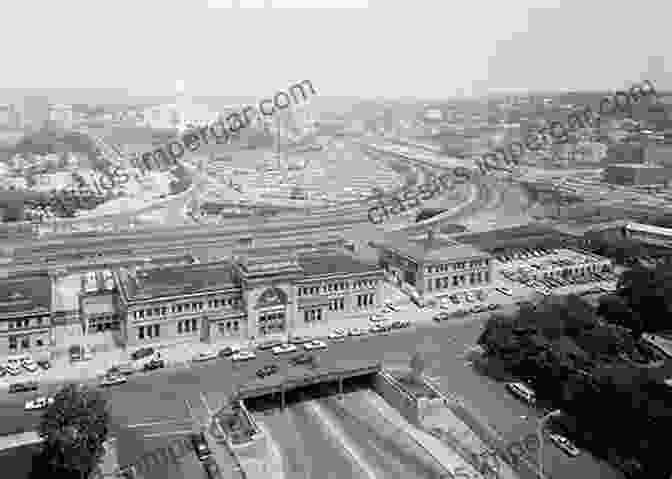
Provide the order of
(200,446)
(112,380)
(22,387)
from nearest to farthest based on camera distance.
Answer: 1. (200,446)
2. (22,387)
3. (112,380)

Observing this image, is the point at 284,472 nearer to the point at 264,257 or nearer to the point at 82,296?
the point at 264,257

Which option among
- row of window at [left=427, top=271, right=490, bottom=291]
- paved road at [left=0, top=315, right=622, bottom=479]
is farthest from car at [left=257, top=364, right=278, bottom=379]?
row of window at [left=427, top=271, right=490, bottom=291]

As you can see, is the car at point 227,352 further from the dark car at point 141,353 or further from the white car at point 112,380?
the white car at point 112,380

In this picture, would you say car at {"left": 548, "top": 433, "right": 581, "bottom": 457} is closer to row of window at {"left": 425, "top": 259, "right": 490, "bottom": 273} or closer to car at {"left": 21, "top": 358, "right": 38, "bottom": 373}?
row of window at {"left": 425, "top": 259, "right": 490, "bottom": 273}

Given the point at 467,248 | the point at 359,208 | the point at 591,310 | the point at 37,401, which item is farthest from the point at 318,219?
the point at 37,401

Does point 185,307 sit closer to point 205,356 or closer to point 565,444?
point 205,356

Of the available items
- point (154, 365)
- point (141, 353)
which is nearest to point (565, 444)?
point (154, 365)
